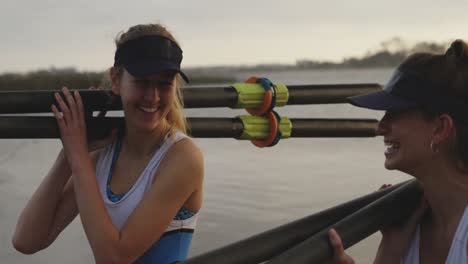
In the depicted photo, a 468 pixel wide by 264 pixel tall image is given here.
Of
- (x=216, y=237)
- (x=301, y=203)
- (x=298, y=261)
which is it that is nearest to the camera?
(x=298, y=261)

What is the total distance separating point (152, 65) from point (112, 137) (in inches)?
15.4

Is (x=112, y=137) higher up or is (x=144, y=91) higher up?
(x=144, y=91)

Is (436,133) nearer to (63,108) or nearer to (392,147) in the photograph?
(392,147)

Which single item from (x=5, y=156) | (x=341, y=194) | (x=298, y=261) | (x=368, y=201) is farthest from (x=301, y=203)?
(x=5, y=156)

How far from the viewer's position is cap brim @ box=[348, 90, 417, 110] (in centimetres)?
198

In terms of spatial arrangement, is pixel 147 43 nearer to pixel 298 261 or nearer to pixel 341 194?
pixel 298 261

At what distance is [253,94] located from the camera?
8.21 feet

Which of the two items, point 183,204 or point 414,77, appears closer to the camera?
point 414,77

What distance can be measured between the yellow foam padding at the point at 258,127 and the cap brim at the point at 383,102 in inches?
18.7

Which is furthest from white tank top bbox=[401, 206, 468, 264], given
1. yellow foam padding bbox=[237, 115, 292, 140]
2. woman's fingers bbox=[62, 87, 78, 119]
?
woman's fingers bbox=[62, 87, 78, 119]

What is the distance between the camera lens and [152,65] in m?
2.08

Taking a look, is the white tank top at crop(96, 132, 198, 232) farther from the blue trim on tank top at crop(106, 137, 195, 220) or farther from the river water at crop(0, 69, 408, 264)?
the river water at crop(0, 69, 408, 264)

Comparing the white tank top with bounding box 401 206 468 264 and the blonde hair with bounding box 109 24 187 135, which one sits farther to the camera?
the blonde hair with bounding box 109 24 187 135

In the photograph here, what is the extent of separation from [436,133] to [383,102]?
0.19 m
